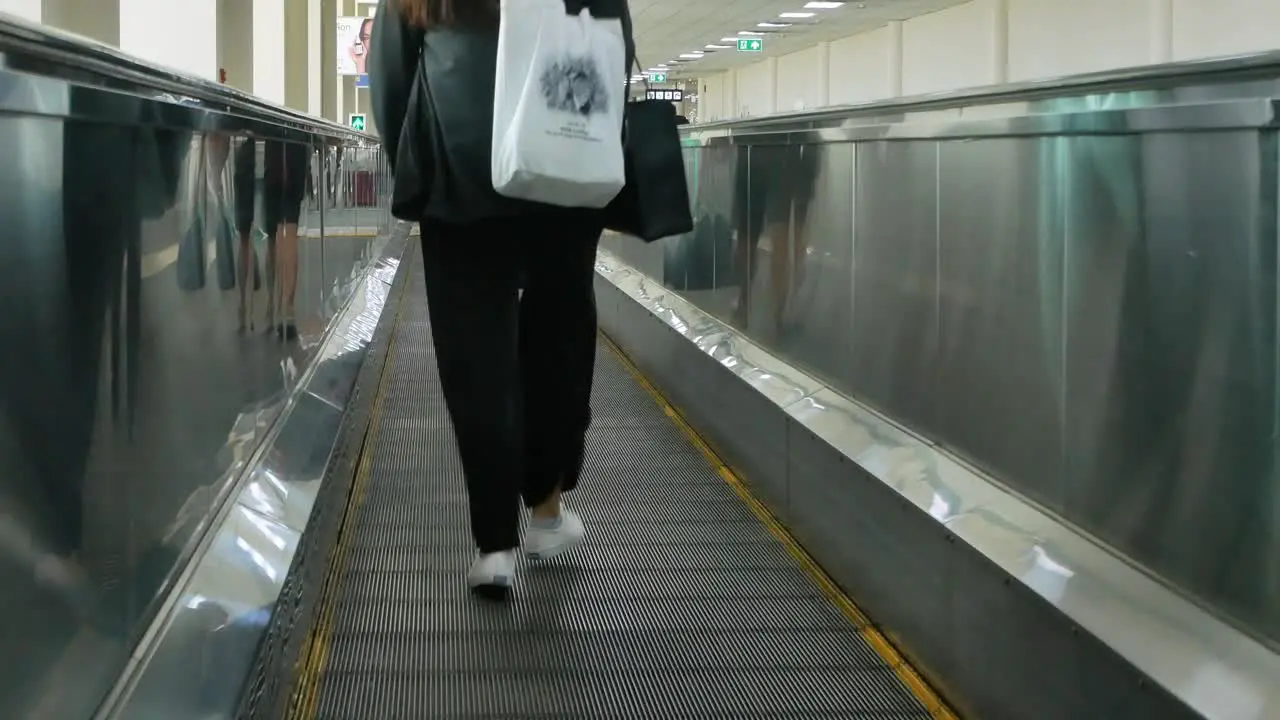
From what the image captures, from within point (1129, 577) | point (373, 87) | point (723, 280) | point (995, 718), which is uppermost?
point (373, 87)

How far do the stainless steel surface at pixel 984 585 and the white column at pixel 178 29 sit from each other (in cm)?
808

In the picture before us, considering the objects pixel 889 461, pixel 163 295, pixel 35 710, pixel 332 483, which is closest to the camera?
pixel 35 710

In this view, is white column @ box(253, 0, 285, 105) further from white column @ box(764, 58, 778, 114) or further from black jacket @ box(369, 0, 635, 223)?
white column @ box(764, 58, 778, 114)

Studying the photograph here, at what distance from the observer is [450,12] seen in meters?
3.21

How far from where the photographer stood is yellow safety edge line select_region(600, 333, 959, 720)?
3.04 m

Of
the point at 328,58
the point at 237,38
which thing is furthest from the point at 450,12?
the point at 328,58

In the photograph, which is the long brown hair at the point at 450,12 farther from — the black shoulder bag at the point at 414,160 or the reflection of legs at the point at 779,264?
the reflection of legs at the point at 779,264

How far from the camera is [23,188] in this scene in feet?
5.21

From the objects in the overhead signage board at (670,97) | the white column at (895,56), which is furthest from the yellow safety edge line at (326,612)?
the white column at (895,56)

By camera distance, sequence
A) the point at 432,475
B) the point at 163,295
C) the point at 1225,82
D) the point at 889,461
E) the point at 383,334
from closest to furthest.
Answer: the point at 1225,82 < the point at 163,295 < the point at 889,461 < the point at 432,475 < the point at 383,334

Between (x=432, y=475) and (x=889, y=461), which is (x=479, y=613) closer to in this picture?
(x=889, y=461)

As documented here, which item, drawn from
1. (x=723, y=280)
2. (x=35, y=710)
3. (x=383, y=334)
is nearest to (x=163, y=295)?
(x=35, y=710)

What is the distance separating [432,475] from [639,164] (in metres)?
2.02

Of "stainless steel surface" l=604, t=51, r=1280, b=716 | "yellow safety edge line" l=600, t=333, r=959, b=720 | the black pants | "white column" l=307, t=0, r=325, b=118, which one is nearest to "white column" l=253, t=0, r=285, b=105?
"white column" l=307, t=0, r=325, b=118
